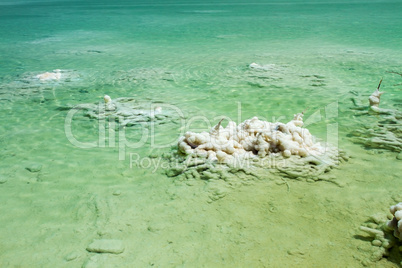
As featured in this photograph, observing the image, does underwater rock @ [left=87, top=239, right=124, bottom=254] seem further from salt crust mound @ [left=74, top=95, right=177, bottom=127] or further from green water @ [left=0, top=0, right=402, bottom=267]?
salt crust mound @ [left=74, top=95, right=177, bottom=127]

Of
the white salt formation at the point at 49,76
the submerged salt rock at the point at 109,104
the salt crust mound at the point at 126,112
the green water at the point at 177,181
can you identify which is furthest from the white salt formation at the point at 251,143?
the white salt formation at the point at 49,76

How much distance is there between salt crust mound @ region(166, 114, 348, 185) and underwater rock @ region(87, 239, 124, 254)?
1057 millimetres

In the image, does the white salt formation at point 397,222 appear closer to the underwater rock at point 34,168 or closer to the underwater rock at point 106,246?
the underwater rock at point 106,246

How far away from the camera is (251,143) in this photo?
3.67m

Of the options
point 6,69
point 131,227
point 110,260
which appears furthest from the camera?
point 6,69

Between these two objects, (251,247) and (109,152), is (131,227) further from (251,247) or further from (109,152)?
(109,152)

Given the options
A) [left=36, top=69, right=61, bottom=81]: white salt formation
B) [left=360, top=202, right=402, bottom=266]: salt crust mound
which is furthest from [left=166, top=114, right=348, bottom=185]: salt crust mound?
[left=36, top=69, right=61, bottom=81]: white salt formation

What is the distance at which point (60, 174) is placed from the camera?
346 centimetres

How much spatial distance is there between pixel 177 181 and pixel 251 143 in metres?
0.95

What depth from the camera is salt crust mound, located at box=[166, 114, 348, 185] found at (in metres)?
3.29

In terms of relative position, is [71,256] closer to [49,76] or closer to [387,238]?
[387,238]

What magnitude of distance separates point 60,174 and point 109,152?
65 cm

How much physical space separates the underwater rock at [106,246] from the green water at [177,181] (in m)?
0.04

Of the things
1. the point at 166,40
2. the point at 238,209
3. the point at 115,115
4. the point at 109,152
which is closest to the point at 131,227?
the point at 238,209
